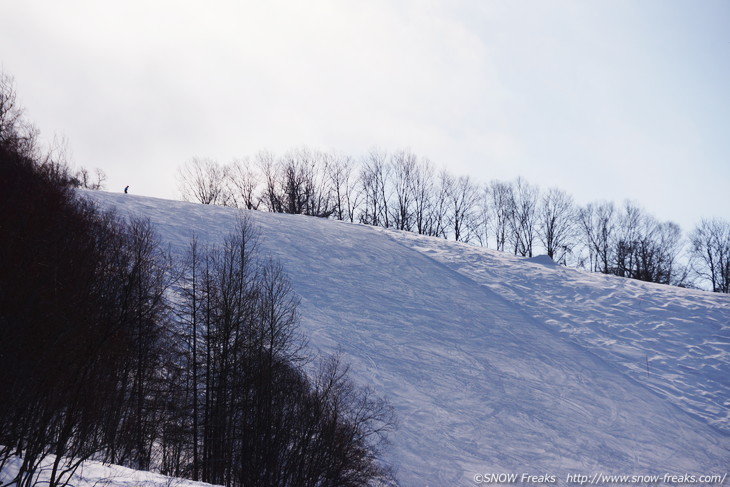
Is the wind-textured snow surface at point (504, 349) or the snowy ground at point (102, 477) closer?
the snowy ground at point (102, 477)

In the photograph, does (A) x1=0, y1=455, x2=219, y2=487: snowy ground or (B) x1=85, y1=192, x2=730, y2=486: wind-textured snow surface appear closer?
(A) x1=0, y1=455, x2=219, y2=487: snowy ground

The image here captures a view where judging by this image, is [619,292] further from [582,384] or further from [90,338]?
[90,338]

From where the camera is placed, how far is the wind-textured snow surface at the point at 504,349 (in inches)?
649

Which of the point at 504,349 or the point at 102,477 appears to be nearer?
the point at 102,477

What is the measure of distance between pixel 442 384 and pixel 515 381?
9.98 ft

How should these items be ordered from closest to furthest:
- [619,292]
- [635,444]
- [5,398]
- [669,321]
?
[5,398]
[635,444]
[669,321]
[619,292]

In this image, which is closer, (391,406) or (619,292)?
(391,406)

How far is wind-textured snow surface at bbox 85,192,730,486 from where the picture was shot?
1648 cm

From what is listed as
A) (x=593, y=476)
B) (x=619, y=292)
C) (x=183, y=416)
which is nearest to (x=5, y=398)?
(x=183, y=416)

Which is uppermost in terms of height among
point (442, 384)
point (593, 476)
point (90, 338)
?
point (90, 338)

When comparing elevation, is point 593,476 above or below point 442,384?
below

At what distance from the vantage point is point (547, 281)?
3097 cm

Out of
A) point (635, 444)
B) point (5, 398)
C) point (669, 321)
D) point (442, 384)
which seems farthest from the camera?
point (669, 321)

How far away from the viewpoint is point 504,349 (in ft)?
74.4
